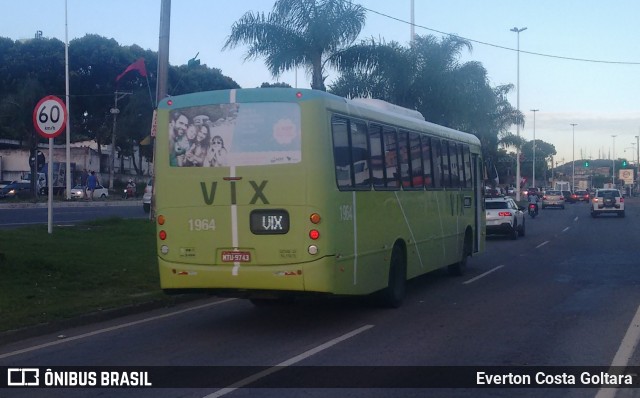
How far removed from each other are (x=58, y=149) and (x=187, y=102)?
61.5 m

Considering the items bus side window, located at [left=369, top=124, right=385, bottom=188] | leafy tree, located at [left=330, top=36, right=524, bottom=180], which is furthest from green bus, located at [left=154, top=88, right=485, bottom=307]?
leafy tree, located at [left=330, top=36, right=524, bottom=180]

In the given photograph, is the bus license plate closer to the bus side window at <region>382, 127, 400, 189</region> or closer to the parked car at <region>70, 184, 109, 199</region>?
the bus side window at <region>382, 127, 400, 189</region>

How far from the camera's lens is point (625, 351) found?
32.7ft

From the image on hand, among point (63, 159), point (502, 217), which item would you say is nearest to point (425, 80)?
point (502, 217)

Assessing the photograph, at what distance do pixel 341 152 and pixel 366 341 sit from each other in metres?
2.64

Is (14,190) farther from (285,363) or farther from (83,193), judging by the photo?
(285,363)

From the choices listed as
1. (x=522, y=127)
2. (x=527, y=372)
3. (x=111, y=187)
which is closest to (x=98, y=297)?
(x=527, y=372)

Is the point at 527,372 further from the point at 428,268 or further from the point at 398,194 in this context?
the point at 428,268

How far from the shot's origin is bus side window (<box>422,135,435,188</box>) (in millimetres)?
15312

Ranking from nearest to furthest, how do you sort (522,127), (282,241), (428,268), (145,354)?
(145,354), (282,241), (428,268), (522,127)

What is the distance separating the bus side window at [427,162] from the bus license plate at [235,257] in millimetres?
5420

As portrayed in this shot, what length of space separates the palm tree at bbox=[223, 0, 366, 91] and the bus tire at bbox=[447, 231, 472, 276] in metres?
11.9

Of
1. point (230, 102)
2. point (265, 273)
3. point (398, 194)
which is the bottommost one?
point (265, 273)

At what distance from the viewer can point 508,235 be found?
32.2 m
